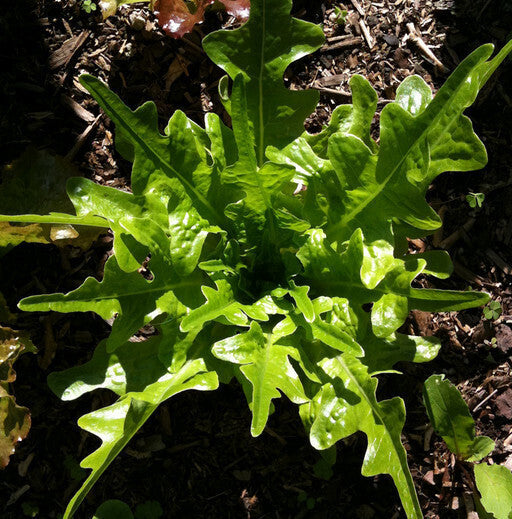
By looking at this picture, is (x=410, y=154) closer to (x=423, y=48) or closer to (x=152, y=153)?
(x=152, y=153)

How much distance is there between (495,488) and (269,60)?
175 centimetres

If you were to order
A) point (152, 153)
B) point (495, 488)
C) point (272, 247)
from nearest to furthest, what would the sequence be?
point (152, 153)
point (272, 247)
point (495, 488)

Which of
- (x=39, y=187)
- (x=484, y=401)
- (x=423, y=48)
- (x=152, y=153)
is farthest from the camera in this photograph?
(x=423, y=48)

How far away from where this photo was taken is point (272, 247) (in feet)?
7.70

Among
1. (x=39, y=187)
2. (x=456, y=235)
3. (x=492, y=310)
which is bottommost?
(x=492, y=310)

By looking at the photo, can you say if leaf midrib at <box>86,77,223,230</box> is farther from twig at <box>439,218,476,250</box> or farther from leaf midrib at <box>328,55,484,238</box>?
twig at <box>439,218,476,250</box>

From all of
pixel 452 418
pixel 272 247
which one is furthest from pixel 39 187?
pixel 452 418

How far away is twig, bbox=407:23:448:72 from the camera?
2.80 metres

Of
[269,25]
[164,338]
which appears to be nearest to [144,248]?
[164,338]

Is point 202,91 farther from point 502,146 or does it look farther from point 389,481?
point 389,481

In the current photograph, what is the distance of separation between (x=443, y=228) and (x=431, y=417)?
2.58ft

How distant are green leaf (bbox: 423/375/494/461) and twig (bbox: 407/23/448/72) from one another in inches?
51.6

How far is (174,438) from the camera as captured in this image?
264 cm

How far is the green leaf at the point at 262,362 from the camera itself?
1.90 metres
